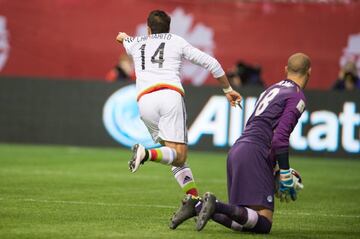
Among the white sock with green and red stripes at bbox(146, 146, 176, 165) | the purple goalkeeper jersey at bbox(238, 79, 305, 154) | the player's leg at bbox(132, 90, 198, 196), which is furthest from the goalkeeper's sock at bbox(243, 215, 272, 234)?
the player's leg at bbox(132, 90, 198, 196)

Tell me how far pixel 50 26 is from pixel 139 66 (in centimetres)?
1374

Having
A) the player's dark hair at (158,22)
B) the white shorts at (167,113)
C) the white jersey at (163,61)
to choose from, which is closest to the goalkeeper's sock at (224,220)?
the white shorts at (167,113)

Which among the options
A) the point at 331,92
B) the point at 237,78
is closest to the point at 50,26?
the point at 237,78

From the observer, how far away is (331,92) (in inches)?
807

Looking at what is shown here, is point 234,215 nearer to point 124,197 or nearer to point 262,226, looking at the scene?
point 262,226

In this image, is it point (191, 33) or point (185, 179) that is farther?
point (191, 33)

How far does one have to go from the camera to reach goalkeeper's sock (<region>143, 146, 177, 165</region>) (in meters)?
9.73

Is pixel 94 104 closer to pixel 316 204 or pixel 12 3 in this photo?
pixel 12 3

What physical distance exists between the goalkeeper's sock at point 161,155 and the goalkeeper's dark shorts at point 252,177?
857 millimetres

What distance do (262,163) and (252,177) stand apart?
0.17m

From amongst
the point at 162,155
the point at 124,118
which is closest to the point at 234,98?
the point at 162,155

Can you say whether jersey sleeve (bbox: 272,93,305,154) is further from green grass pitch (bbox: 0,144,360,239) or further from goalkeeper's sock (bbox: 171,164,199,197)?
goalkeeper's sock (bbox: 171,164,199,197)

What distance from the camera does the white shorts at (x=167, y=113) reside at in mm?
10250

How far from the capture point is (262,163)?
9.23 metres
